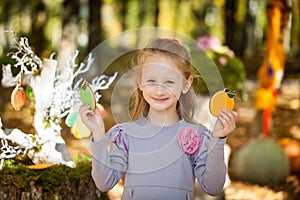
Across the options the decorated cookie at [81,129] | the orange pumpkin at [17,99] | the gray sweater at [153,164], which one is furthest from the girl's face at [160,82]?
the orange pumpkin at [17,99]

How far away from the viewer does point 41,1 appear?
18078 mm

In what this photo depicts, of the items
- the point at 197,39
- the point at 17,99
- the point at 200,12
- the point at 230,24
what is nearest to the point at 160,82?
the point at 17,99

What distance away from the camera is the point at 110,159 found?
2.78 m

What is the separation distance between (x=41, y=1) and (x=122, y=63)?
1551 cm

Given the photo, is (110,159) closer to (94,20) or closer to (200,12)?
(94,20)

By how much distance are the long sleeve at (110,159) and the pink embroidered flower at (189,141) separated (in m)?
0.26

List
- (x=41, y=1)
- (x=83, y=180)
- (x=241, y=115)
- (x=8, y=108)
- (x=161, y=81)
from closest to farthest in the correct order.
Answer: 1. (x=161, y=81)
2. (x=83, y=180)
3. (x=8, y=108)
4. (x=241, y=115)
5. (x=41, y=1)

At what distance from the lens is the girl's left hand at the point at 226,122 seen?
2557 millimetres

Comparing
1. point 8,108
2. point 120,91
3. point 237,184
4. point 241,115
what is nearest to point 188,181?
point 120,91

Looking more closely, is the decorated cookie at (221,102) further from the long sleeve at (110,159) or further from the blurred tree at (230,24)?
the blurred tree at (230,24)

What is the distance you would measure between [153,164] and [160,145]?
3.7 inches

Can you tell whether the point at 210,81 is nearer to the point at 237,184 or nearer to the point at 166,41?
the point at 166,41

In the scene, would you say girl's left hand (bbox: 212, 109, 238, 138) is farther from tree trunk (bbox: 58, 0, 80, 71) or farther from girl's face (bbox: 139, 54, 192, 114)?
tree trunk (bbox: 58, 0, 80, 71)

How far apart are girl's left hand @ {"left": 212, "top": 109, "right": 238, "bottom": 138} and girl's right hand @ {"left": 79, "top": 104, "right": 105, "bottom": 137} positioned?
1.63 ft
